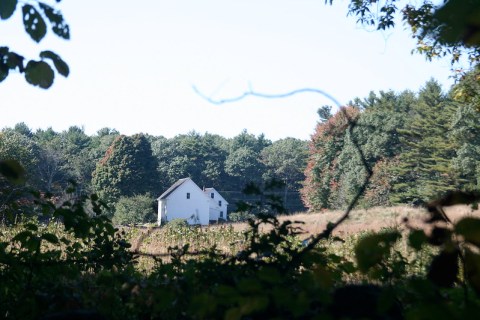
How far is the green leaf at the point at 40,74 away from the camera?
2.34 meters

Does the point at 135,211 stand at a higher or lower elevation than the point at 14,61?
higher

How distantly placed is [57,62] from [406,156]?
194ft

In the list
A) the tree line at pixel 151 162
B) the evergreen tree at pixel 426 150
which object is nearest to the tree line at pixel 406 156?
the evergreen tree at pixel 426 150

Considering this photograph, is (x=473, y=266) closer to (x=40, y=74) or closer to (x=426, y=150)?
(x=40, y=74)

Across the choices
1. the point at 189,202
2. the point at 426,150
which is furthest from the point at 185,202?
the point at 426,150

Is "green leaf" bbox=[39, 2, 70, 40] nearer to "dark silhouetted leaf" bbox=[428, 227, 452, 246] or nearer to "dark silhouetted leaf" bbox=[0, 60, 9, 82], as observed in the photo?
"dark silhouetted leaf" bbox=[0, 60, 9, 82]

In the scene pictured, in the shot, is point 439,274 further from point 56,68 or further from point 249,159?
point 249,159

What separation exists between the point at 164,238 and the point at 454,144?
151ft

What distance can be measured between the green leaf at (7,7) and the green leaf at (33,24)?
5cm

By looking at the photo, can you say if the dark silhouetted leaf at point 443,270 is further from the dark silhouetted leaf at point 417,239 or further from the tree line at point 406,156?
the tree line at point 406,156

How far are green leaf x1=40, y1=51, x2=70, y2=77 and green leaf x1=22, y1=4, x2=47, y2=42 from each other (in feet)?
0.21

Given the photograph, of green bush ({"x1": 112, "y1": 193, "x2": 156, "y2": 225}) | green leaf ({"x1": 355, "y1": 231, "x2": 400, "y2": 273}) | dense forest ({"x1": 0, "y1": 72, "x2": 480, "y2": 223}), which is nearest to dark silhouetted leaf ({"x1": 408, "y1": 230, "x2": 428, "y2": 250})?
green leaf ({"x1": 355, "y1": 231, "x2": 400, "y2": 273})

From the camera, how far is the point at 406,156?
58844 millimetres

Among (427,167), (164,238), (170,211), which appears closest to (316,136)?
(427,167)
